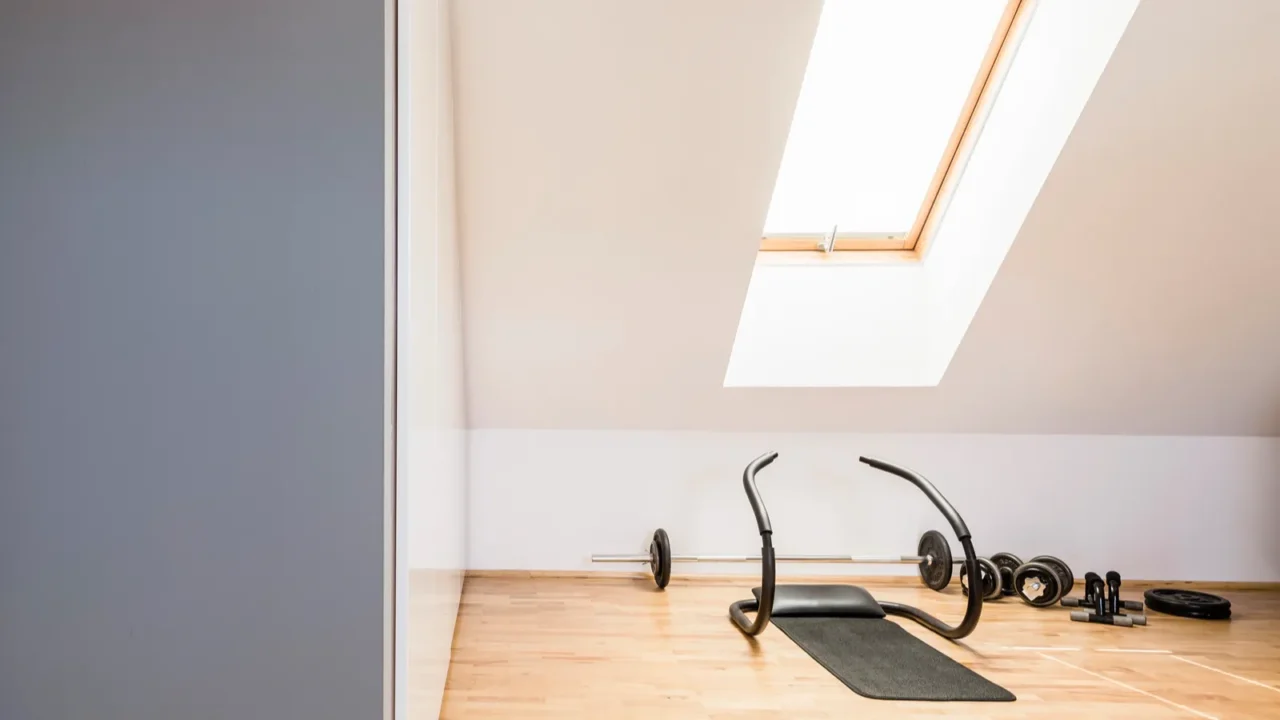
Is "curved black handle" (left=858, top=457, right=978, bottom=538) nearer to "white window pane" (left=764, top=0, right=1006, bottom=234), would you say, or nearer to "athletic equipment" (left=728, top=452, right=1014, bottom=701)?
"athletic equipment" (left=728, top=452, right=1014, bottom=701)

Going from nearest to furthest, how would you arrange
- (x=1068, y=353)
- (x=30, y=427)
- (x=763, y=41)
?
(x=30, y=427) < (x=763, y=41) < (x=1068, y=353)

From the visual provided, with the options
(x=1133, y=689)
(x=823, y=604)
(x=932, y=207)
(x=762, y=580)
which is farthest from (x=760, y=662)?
(x=932, y=207)

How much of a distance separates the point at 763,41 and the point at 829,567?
2313 mm

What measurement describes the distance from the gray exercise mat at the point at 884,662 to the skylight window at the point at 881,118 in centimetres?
150

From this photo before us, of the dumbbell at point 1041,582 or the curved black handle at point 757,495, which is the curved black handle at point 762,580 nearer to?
the curved black handle at point 757,495

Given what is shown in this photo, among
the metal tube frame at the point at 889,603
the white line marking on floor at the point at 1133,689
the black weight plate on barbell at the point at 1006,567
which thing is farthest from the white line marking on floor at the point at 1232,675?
the black weight plate on barbell at the point at 1006,567

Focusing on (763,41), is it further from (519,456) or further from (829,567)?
(829,567)

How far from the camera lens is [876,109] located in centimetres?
359

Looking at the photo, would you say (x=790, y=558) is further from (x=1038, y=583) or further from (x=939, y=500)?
(x=1038, y=583)

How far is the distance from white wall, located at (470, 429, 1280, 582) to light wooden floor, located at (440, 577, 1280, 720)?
1.06 ft

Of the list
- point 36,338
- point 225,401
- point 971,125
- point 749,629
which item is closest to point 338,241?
point 225,401

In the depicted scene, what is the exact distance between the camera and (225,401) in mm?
1463

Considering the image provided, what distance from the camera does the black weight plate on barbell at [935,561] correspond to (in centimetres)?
363

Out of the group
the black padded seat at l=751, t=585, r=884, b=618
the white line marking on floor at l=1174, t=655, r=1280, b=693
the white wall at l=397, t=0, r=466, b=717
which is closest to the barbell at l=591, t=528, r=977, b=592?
the black padded seat at l=751, t=585, r=884, b=618
